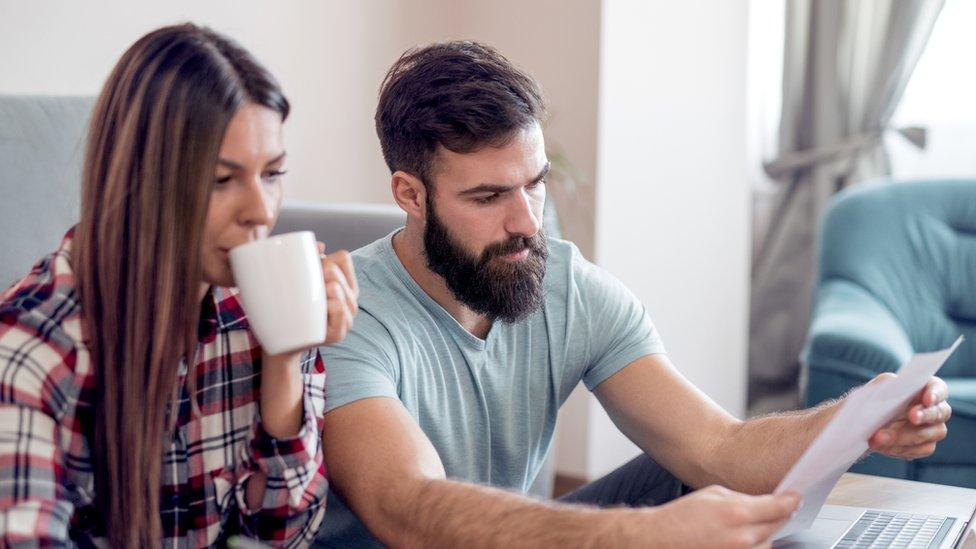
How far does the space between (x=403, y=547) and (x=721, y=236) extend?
244cm

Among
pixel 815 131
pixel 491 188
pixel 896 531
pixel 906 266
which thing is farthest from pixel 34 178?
pixel 815 131

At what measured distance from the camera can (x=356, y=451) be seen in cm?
117

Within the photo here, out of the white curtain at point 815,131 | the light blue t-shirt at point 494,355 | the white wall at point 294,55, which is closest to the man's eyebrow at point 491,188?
the light blue t-shirt at point 494,355

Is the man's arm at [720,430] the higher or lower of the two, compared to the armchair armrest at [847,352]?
higher

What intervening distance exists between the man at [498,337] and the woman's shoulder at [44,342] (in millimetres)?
316

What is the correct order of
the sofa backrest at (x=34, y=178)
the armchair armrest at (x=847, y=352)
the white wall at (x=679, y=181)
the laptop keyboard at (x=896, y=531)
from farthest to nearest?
the white wall at (x=679, y=181) → the armchair armrest at (x=847, y=352) → the sofa backrest at (x=34, y=178) → the laptop keyboard at (x=896, y=531)

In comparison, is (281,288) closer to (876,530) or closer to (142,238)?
(142,238)

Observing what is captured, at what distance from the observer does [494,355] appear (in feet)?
4.96

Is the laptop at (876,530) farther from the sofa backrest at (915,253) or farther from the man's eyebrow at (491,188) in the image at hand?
the sofa backrest at (915,253)

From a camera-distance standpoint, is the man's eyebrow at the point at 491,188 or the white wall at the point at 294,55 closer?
the man's eyebrow at the point at 491,188

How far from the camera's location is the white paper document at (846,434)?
1.00 metres

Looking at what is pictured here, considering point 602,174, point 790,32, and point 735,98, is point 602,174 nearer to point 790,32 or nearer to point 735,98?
point 735,98

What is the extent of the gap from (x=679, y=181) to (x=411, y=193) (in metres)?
1.79

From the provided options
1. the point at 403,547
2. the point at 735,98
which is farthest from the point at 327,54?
the point at 403,547
